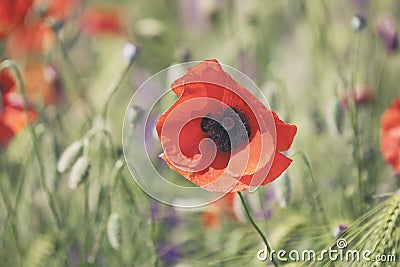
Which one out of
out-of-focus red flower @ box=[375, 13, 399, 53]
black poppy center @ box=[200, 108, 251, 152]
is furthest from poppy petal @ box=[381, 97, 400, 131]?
black poppy center @ box=[200, 108, 251, 152]

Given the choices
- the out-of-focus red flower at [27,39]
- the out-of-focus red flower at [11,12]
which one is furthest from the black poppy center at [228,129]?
Result: the out-of-focus red flower at [27,39]

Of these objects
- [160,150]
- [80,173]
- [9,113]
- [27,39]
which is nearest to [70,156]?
[80,173]

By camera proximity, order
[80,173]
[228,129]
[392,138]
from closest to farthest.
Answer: [228,129] < [80,173] < [392,138]

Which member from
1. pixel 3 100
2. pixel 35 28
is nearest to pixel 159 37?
pixel 35 28

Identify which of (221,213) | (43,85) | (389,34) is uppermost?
(389,34)

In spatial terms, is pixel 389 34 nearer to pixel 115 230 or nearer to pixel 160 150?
pixel 160 150

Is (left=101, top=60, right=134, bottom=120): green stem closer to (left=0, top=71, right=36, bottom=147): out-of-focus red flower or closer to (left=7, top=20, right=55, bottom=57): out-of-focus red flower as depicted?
(left=0, top=71, right=36, bottom=147): out-of-focus red flower

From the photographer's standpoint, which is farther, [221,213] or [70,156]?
[221,213]
